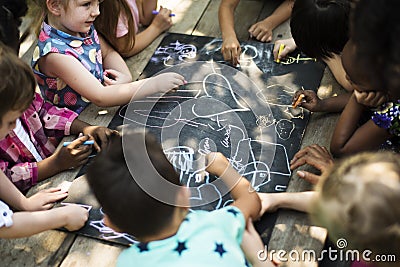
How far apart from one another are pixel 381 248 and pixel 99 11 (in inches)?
52.0

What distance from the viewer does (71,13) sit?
197 cm

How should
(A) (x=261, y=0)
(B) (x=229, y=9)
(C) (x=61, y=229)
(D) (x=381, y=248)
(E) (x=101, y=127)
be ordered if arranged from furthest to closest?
(A) (x=261, y=0), (B) (x=229, y=9), (E) (x=101, y=127), (C) (x=61, y=229), (D) (x=381, y=248)

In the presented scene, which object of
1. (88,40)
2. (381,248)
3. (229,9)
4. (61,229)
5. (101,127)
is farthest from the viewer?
(229,9)

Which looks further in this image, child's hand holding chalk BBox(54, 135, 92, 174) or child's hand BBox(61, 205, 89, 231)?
child's hand holding chalk BBox(54, 135, 92, 174)

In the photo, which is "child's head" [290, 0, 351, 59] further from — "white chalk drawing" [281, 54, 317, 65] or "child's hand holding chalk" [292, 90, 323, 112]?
"white chalk drawing" [281, 54, 317, 65]

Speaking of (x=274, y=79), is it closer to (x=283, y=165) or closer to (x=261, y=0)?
(x=283, y=165)

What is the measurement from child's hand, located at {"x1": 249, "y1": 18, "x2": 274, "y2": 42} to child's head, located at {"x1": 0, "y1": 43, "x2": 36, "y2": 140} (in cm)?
103

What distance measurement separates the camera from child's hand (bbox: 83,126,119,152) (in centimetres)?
192

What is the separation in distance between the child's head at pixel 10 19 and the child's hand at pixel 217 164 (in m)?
0.71

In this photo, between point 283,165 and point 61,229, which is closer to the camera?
point 61,229

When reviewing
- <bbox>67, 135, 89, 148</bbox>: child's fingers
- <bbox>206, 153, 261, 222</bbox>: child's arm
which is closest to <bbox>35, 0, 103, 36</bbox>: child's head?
<bbox>67, 135, 89, 148</bbox>: child's fingers

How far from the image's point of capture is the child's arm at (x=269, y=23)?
234cm

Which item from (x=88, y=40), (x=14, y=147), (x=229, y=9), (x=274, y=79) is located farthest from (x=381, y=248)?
(x=229, y=9)

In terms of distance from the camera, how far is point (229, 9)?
241 cm
